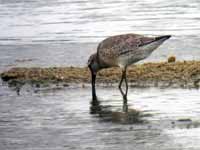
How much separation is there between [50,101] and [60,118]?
1.29 meters

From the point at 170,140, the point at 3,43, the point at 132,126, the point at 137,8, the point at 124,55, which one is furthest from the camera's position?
the point at 137,8

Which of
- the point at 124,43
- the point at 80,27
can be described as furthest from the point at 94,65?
the point at 80,27

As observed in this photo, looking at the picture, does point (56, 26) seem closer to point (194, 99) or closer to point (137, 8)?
point (137, 8)

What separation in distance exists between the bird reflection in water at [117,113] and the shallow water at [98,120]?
0.05ft

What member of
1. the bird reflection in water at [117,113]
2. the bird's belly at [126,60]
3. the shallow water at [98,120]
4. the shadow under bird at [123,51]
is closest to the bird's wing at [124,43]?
the shadow under bird at [123,51]

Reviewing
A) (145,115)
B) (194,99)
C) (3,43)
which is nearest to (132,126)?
(145,115)

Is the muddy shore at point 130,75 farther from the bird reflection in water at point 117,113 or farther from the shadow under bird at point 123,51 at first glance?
the bird reflection in water at point 117,113

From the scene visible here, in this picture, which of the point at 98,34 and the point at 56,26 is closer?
the point at 98,34

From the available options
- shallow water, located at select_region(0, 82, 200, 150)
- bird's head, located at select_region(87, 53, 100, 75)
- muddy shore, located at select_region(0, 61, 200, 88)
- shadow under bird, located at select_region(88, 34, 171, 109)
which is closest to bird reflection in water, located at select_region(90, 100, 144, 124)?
shallow water, located at select_region(0, 82, 200, 150)

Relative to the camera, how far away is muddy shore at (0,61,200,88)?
1412cm

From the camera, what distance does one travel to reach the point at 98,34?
64.6 ft

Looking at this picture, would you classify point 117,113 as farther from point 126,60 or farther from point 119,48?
point 119,48

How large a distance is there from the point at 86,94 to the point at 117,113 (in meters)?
1.58

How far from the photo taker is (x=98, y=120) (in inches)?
459
